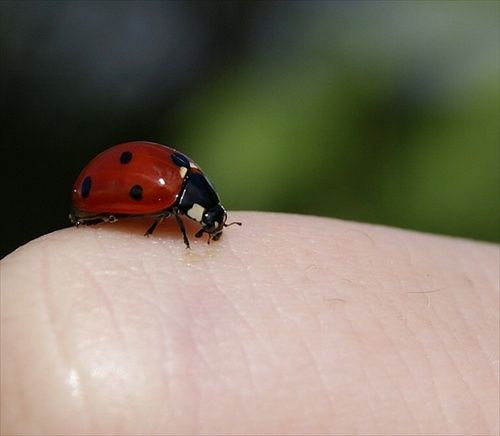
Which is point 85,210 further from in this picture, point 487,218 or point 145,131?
point 145,131

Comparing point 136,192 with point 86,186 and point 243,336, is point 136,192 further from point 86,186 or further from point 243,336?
point 243,336

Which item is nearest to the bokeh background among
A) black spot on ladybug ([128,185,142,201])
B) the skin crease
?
the skin crease

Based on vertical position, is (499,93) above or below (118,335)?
above

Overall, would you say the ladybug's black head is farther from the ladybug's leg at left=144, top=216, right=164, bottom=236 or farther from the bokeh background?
the bokeh background

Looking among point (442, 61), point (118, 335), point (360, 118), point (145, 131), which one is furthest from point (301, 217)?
point (145, 131)

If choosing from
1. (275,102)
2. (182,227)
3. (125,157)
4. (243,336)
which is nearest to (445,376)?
(243,336)

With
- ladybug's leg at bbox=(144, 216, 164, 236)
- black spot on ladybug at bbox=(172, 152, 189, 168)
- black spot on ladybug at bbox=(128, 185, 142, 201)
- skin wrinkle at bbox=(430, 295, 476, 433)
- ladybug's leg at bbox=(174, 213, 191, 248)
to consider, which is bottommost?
skin wrinkle at bbox=(430, 295, 476, 433)

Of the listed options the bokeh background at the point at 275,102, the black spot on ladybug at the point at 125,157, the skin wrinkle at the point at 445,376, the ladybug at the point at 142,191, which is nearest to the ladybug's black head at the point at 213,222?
the ladybug at the point at 142,191
